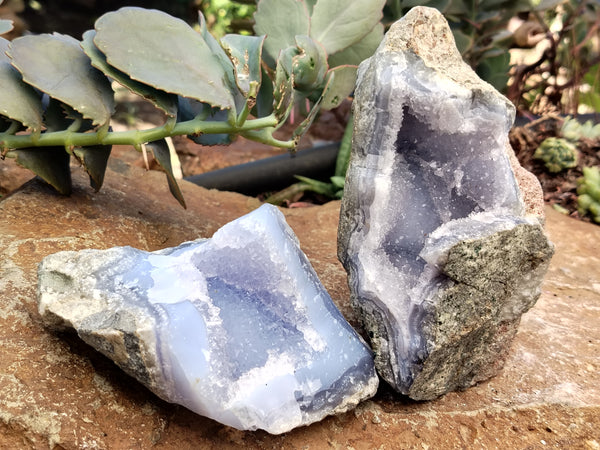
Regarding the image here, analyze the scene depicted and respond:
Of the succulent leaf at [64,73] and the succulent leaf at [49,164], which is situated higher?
the succulent leaf at [64,73]

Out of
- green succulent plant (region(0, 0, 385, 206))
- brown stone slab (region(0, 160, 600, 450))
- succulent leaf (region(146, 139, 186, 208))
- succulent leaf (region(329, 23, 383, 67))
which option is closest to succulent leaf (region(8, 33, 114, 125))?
green succulent plant (region(0, 0, 385, 206))

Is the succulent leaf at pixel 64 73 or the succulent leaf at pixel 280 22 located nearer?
the succulent leaf at pixel 64 73

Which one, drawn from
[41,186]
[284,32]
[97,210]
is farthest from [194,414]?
[284,32]

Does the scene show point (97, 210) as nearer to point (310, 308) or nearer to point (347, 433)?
point (310, 308)

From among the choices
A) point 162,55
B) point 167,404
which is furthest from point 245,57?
point 167,404

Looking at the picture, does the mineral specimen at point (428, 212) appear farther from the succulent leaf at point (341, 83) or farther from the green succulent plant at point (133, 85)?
the succulent leaf at point (341, 83)

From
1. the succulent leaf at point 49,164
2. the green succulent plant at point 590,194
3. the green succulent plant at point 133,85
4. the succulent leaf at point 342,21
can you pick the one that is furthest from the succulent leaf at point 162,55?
the green succulent plant at point 590,194

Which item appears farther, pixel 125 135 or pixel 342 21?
pixel 342 21

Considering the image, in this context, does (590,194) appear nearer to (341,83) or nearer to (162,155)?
(341,83)
